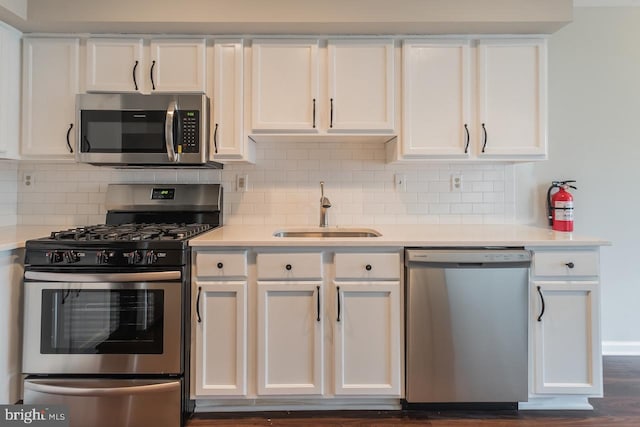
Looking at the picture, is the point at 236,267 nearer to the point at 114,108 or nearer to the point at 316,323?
the point at 316,323

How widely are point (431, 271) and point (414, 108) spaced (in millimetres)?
984

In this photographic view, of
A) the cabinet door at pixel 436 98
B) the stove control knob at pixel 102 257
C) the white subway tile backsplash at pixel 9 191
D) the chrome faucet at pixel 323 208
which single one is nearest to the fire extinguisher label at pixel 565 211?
the cabinet door at pixel 436 98

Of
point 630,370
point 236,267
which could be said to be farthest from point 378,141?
point 630,370

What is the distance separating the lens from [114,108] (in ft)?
7.10

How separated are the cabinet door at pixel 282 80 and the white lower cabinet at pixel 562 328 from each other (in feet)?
5.00

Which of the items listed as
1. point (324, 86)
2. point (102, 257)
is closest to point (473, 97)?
point (324, 86)

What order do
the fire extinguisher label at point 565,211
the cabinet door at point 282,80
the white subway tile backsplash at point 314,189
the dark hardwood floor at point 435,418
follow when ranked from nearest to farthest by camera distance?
1. the dark hardwood floor at point 435,418
2. the cabinet door at point 282,80
3. the fire extinguisher label at point 565,211
4. the white subway tile backsplash at point 314,189

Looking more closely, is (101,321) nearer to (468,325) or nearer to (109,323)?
(109,323)

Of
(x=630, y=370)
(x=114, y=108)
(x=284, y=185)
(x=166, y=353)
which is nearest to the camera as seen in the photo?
(x=166, y=353)

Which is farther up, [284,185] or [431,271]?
[284,185]

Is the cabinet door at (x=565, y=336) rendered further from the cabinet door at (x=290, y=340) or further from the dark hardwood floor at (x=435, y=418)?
the cabinet door at (x=290, y=340)

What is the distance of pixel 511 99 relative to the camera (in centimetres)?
223

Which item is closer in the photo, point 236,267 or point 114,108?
point 236,267

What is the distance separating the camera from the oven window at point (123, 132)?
216cm
